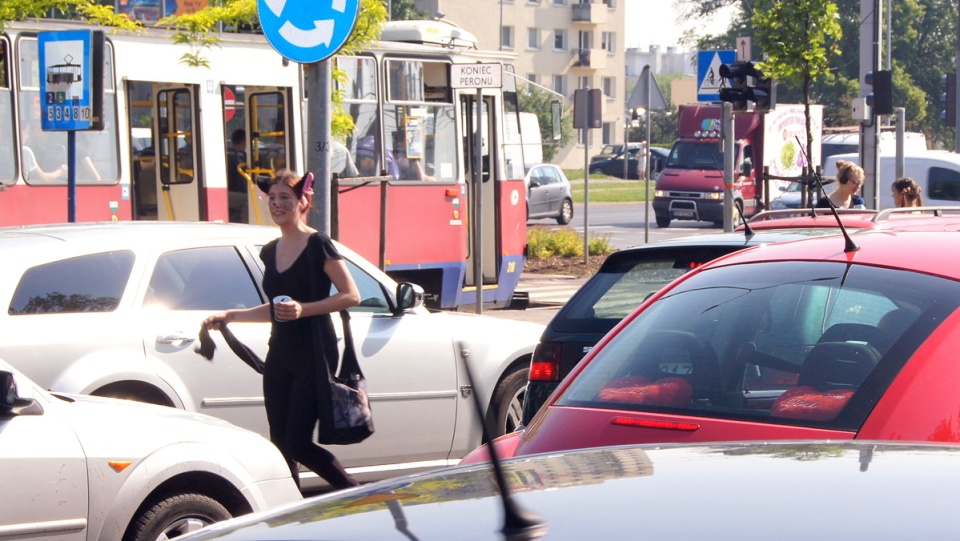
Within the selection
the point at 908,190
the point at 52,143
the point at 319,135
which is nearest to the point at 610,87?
the point at 908,190

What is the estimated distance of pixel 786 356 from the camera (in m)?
4.03

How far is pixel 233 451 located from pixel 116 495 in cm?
53

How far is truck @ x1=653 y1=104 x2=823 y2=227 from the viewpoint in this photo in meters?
32.6

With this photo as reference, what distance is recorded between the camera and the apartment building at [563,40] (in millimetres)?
81438

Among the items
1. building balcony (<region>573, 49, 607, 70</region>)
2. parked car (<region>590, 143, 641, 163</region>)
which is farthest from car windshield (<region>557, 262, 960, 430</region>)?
building balcony (<region>573, 49, 607, 70</region>)

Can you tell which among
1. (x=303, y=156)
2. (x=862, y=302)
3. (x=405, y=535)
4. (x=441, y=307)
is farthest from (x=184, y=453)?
(x=441, y=307)

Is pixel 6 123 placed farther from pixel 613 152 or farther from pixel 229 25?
pixel 613 152

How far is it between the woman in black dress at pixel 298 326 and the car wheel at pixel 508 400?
219 cm

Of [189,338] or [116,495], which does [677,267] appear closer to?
[189,338]

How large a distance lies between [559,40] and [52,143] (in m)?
77.9

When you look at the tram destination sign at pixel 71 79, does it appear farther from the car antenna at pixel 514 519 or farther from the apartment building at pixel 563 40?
the apartment building at pixel 563 40

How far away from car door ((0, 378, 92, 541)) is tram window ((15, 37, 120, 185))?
7.31 metres

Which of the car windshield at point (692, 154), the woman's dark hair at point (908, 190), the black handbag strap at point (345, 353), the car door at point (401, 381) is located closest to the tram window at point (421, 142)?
the woman's dark hair at point (908, 190)

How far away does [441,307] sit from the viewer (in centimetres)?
1471
